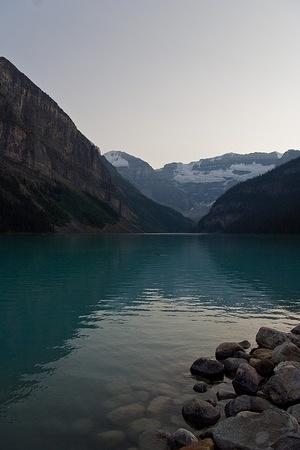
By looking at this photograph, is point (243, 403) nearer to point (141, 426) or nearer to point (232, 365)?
point (141, 426)

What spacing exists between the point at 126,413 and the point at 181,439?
323 centimetres

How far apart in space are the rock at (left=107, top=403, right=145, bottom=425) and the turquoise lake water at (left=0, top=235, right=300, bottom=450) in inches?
1.6

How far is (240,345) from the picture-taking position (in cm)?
→ 2706

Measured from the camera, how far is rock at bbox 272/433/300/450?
12.8m

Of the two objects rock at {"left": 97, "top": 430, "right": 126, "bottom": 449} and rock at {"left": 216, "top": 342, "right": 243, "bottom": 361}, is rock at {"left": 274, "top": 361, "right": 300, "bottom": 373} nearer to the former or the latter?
rock at {"left": 216, "top": 342, "right": 243, "bottom": 361}

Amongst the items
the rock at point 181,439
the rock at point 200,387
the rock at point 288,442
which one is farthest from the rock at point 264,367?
the rock at point 288,442

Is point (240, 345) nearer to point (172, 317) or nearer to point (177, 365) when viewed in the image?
A: point (177, 365)

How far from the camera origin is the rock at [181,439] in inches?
580

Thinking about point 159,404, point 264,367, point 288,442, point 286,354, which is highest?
point 288,442

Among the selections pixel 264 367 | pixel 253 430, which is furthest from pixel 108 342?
pixel 253 430

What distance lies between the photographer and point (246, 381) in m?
19.7

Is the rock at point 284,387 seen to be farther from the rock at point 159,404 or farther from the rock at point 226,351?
the rock at point 226,351

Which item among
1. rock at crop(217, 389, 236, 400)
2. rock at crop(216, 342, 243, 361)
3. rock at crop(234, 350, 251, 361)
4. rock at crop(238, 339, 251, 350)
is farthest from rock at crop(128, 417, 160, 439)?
rock at crop(238, 339, 251, 350)

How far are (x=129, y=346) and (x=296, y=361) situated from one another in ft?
→ 32.8
